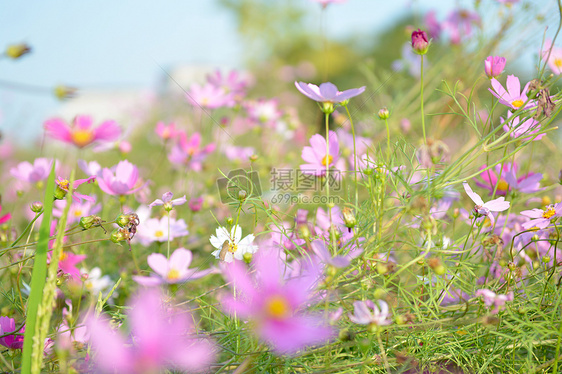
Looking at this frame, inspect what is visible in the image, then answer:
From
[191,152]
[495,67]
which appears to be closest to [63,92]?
[191,152]

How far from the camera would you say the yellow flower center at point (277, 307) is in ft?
1.16

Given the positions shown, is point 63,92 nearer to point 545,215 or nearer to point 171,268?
point 171,268

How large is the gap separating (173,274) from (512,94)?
1.54 ft

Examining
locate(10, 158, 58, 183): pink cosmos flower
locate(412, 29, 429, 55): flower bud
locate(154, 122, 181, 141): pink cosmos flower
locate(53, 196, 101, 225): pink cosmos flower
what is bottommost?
locate(53, 196, 101, 225): pink cosmos flower

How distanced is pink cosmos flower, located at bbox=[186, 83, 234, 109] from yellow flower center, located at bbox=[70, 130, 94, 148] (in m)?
0.40

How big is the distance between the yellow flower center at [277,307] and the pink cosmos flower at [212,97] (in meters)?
0.72

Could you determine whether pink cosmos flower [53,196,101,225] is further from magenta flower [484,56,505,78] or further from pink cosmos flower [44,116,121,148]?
magenta flower [484,56,505,78]

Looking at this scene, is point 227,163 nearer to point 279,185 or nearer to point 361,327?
point 279,185

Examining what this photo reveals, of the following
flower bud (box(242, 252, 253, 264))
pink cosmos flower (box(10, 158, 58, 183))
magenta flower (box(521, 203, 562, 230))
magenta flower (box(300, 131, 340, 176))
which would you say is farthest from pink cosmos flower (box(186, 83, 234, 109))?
magenta flower (box(521, 203, 562, 230))

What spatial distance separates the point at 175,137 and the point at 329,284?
0.79m

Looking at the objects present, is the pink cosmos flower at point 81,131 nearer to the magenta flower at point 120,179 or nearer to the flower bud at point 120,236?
the magenta flower at point 120,179

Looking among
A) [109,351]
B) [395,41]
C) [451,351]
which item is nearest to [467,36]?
[451,351]

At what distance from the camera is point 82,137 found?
24.7 inches

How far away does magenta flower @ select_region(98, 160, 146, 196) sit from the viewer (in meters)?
0.60
